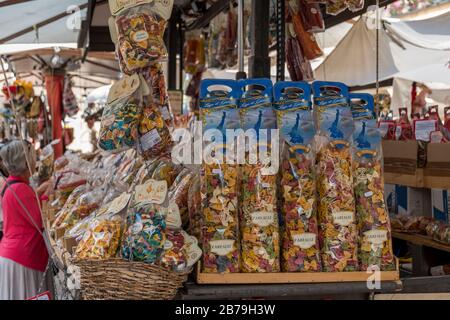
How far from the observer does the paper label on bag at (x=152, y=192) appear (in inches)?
57.8

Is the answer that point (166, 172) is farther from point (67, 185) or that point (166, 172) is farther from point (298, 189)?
point (67, 185)

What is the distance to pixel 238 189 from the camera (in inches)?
58.0

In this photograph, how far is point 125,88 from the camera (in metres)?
1.77

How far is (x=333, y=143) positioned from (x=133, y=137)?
59 centimetres

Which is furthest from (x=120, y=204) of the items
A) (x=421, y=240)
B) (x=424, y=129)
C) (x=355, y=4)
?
(x=424, y=129)

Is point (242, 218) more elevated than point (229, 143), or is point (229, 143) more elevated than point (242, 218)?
point (229, 143)

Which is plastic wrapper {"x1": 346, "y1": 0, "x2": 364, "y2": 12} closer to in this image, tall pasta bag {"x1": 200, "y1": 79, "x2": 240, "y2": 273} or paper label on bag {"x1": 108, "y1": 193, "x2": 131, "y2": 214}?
tall pasta bag {"x1": 200, "y1": 79, "x2": 240, "y2": 273}

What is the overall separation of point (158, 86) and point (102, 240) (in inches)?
23.4

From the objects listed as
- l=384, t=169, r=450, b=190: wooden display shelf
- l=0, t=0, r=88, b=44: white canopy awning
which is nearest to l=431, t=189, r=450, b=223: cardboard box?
l=384, t=169, r=450, b=190: wooden display shelf

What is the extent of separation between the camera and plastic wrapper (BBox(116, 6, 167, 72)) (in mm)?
1722

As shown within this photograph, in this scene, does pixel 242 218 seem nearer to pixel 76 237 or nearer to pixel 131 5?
pixel 76 237

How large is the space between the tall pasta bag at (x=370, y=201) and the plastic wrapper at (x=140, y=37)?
24.4 inches

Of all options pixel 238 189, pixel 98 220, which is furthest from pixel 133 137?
pixel 238 189

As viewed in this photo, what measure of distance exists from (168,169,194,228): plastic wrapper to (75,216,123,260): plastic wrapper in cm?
19
